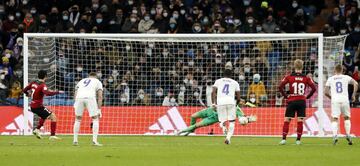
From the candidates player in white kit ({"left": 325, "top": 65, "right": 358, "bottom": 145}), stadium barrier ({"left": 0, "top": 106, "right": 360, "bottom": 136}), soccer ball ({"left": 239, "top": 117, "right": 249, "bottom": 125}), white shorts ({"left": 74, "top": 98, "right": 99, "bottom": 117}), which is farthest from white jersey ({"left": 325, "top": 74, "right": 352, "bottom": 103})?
white shorts ({"left": 74, "top": 98, "right": 99, "bottom": 117})

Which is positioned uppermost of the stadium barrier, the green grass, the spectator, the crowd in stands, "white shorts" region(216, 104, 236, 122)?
the crowd in stands

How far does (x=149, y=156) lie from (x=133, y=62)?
13.0m

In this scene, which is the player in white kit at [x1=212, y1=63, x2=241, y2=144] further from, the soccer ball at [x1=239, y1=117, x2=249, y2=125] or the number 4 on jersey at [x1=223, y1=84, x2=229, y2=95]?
the soccer ball at [x1=239, y1=117, x2=249, y2=125]

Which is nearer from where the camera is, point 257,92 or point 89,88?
point 89,88

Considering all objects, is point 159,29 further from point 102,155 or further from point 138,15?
point 102,155

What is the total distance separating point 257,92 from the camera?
3058 centimetres

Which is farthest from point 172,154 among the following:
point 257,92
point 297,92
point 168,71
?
point 168,71

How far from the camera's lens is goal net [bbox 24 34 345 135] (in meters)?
30.2

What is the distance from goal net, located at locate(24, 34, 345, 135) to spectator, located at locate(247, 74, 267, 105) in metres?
0.03

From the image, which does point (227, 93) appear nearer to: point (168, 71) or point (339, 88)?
point (339, 88)

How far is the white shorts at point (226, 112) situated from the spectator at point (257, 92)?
613cm

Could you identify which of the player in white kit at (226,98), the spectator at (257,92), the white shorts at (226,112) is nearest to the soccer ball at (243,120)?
the spectator at (257,92)

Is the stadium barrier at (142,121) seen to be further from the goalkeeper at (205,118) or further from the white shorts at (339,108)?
the white shorts at (339,108)

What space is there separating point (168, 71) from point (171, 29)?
195 inches
